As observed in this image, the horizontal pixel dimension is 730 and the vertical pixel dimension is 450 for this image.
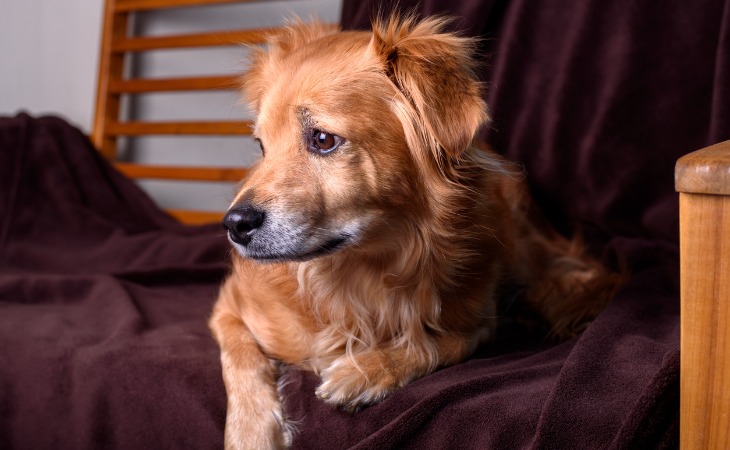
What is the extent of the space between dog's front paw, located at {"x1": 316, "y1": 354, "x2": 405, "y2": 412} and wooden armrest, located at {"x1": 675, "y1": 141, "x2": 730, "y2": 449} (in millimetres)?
496

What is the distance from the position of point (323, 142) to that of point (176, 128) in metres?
1.67

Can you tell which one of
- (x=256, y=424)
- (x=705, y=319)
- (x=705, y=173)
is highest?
(x=705, y=173)

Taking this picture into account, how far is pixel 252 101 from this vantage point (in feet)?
5.40

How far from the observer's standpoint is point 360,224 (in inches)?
52.6

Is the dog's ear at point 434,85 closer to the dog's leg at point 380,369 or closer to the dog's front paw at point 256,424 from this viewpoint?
the dog's leg at point 380,369

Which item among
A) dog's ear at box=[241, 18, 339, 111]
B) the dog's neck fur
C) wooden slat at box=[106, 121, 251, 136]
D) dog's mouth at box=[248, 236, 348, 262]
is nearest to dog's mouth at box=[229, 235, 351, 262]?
dog's mouth at box=[248, 236, 348, 262]

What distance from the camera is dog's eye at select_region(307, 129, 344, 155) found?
1333 mm

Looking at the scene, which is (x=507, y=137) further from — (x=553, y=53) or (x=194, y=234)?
(x=194, y=234)

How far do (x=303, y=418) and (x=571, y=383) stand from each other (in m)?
0.46

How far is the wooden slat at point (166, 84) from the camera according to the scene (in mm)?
2740

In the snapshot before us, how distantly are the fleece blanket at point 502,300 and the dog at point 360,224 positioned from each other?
0.06 m

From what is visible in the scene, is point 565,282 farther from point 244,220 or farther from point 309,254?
point 244,220

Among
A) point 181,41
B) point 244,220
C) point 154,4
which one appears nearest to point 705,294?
point 244,220

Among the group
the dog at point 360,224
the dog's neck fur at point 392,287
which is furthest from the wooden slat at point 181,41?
the dog's neck fur at point 392,287
